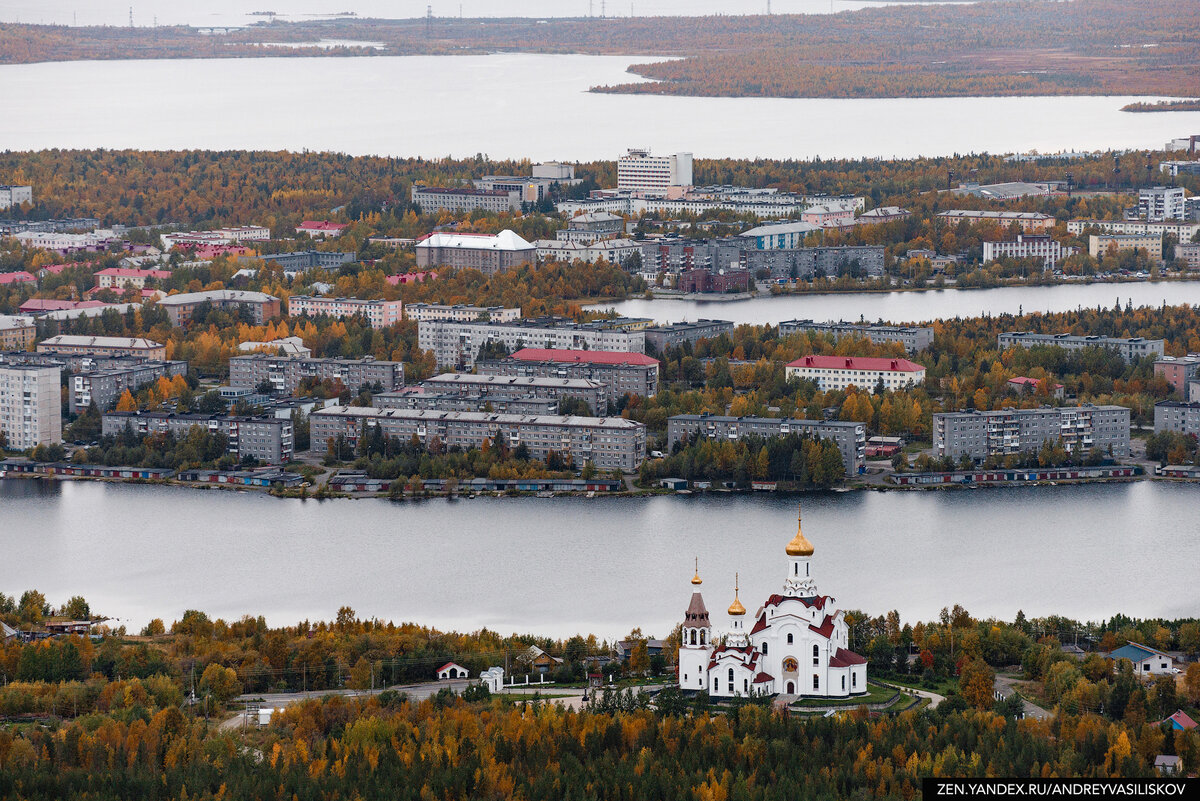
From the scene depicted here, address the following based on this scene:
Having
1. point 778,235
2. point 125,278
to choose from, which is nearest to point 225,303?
point 125,278

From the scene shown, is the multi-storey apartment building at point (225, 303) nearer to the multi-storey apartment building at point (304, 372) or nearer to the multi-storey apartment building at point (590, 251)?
the multi-storey apartment building at point (304, 372)

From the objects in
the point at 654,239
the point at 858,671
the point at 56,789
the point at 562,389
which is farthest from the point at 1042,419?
the point at 654,239

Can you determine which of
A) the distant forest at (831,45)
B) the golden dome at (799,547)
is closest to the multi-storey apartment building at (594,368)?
the golden dome at (799,547)

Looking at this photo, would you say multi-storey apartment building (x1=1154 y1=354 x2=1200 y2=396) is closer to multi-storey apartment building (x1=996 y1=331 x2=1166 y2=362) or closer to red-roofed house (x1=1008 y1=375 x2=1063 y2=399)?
multi-storey apartment building (x1=996 y1=331 x2=1166 y2=362)

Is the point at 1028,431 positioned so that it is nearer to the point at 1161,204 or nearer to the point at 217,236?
the point at 217,236

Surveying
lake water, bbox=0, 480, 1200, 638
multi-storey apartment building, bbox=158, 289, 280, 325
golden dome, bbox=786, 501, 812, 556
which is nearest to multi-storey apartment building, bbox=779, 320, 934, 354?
lake water, bbox=0, 480, 1200, 638

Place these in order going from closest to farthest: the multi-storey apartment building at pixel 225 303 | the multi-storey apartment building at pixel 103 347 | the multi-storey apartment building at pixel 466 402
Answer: the multi-storey apartment building at pixel 466 402, the multi-storey apartment building at pixel 103 347, the multi-storey apartment building at pixel 225 303
